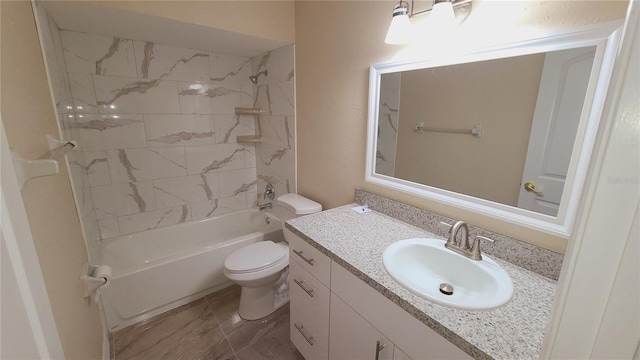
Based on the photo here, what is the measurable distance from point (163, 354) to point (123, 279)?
0.57 metres

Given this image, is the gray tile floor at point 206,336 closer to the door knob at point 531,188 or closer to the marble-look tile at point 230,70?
the door knob at point 531,188

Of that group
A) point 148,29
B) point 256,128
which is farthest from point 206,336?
point 148,29

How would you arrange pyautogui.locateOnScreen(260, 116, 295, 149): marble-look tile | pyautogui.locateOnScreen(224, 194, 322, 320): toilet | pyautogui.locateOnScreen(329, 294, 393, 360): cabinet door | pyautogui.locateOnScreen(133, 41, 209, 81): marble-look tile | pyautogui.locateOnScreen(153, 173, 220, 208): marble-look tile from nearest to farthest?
pyautogui.locateOnScreen(329, 294, 393, 360): cabinet door, pyautogui.locateOnScreen(224, 194, 322, 320): toilet, pyautogui.locateOnScreen(133, 41, 209, 81): marble-look tile, pyautogui.locateOnScreen(260, 116, 295, 149): marble-look tile, pyautogui.locateOnScreen(153, 173, 220, 208): marble-look tile

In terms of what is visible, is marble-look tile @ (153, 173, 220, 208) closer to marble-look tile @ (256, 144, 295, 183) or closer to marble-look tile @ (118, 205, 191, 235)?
marble-look tile @ (118, 205, 191, 235)

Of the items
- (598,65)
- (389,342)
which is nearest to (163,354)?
(389,342)

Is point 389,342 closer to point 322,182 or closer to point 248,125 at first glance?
point 322,182

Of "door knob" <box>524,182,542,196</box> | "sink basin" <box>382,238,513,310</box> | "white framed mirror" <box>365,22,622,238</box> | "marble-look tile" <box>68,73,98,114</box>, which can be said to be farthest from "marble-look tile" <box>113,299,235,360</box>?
"door knob" <box>524,182,542,196</box>

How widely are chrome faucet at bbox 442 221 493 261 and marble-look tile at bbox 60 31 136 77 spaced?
102 inches

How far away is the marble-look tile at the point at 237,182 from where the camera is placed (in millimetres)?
2778

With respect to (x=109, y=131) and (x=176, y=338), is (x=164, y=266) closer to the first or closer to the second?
(x=176, y=338)

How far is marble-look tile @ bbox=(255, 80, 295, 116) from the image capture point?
7.36 ft

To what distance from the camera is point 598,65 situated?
0.82 m

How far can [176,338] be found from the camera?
5.77 feet

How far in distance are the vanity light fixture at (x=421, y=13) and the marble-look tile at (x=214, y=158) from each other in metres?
1.97
